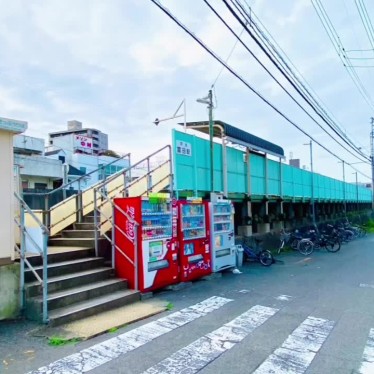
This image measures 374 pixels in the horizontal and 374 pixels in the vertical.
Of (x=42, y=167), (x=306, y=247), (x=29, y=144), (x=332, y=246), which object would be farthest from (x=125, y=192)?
(x=29, y=144)

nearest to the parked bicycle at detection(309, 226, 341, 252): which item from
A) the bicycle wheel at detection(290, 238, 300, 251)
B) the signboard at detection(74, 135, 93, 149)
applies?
the bicycle wheel at detection(290, 238, 300, 251)

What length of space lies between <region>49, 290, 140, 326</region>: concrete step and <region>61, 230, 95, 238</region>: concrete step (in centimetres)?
211

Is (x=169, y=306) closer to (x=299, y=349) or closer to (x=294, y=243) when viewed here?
(x=299, y=349)

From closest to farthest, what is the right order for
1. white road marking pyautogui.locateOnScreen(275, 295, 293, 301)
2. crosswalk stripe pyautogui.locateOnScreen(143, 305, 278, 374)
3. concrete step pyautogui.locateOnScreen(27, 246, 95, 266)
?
crosswalk stripe pyautogui.locateOnScreen(143, 305, 278, 374) → concrete step pyautogui.locateOnScreen(27, 246, 95, 266) → white road marking pyautogui.locateOnScreen(275, 295, 293, 301)

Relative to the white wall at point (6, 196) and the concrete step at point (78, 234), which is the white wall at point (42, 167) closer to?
the concrete step at point (78, 234)

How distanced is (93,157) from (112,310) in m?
30.7

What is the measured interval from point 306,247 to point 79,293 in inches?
448

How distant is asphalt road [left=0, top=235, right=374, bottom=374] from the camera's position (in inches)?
162

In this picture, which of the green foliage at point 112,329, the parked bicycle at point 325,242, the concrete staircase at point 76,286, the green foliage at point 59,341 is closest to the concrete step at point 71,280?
the concrete staircase at point 76,286

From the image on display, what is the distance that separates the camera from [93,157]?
116 feet

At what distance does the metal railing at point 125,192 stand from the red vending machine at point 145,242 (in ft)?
0.15

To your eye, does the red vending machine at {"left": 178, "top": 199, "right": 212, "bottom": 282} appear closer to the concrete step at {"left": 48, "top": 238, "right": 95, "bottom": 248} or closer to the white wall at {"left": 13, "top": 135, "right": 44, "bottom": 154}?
the concrete step at {"left": 48, "top": 238, "right": 95, "bottom": 248}

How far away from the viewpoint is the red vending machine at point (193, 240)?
8516 millimetres

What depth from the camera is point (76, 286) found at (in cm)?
662
